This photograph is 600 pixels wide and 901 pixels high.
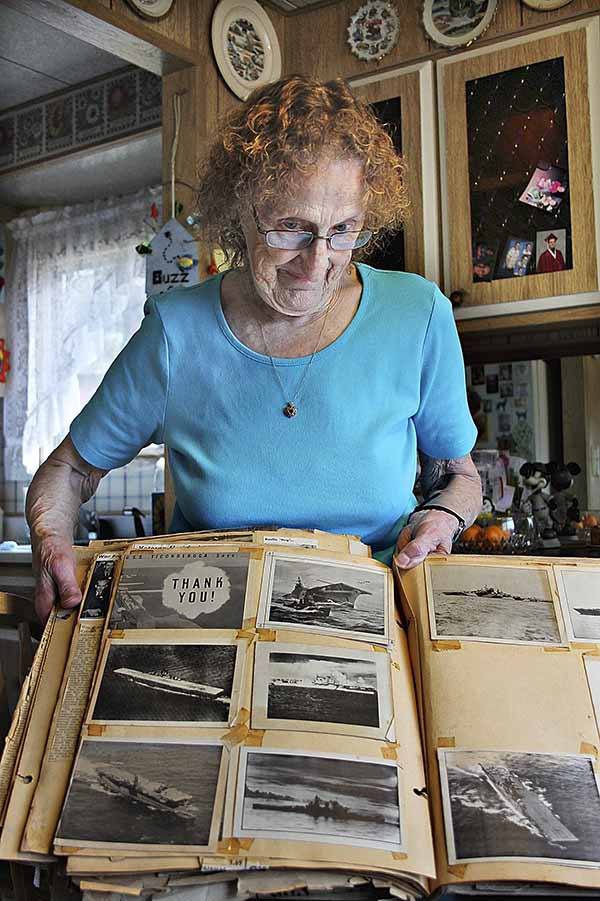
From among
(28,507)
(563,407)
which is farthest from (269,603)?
(563,407)

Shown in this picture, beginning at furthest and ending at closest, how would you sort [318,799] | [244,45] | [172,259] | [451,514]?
[244,45], [172,259], [451,514], [318,799]

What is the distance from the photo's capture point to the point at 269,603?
0.75m

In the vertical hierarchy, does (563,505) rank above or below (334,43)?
below

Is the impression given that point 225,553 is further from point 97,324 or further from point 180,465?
point 97,324

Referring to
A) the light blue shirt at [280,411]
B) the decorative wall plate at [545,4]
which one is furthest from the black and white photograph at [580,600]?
the decorative wall plate at [545,4]

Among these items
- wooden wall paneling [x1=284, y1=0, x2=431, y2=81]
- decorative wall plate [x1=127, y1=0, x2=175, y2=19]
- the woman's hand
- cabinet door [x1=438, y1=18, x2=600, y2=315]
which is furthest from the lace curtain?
the woman's hand

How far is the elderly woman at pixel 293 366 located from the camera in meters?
0.92

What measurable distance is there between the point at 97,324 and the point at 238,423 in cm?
358

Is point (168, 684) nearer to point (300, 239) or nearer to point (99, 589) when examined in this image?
point (99, 589)

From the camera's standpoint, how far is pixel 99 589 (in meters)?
0.79

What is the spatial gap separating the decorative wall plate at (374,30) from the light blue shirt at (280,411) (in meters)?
1.64

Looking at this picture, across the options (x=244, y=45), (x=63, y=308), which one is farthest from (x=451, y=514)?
(x=63, y=308)

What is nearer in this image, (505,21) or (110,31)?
(110,31)

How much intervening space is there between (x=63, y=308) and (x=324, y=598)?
4.06 metres
